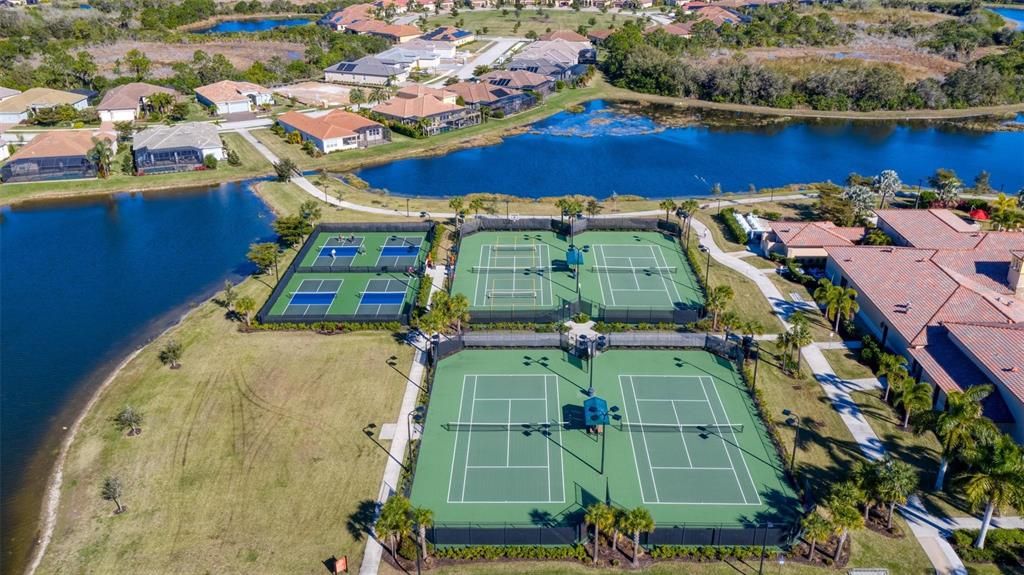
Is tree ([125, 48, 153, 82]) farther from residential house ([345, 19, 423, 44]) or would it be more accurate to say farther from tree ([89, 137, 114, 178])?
residential house ([345, 19, 423, 44])

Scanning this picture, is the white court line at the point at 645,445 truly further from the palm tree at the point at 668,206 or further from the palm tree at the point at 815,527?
the palm tree at the point at 668,206

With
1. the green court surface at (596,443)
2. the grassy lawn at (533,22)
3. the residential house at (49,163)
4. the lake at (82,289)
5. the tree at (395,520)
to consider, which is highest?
the grassy lawn at (533,22)

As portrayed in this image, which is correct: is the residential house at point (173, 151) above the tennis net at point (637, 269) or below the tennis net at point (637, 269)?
→ below

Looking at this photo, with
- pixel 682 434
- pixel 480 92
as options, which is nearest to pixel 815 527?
pixel 682 434

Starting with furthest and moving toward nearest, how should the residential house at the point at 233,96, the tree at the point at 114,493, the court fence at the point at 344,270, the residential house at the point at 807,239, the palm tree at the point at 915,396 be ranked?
the residential house at the point at 233,96 → the residential house at the point at 807,239 → the court fence at the point at 344,270 → the palm tree at the point at 915,396 → the tree at the point at 114,493

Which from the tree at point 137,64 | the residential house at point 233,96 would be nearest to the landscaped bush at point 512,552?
the residential house at point 233,96

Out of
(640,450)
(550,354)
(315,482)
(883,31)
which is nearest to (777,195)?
(550,354)

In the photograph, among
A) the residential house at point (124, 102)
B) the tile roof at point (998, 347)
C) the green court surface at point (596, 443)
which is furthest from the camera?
the residential house at point (124, 102)

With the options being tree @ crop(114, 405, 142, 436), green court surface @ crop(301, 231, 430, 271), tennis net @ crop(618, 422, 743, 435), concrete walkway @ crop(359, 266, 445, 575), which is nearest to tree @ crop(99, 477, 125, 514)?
tree @ crop(114, 405, 142, 436)

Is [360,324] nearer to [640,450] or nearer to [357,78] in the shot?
[640,450]
